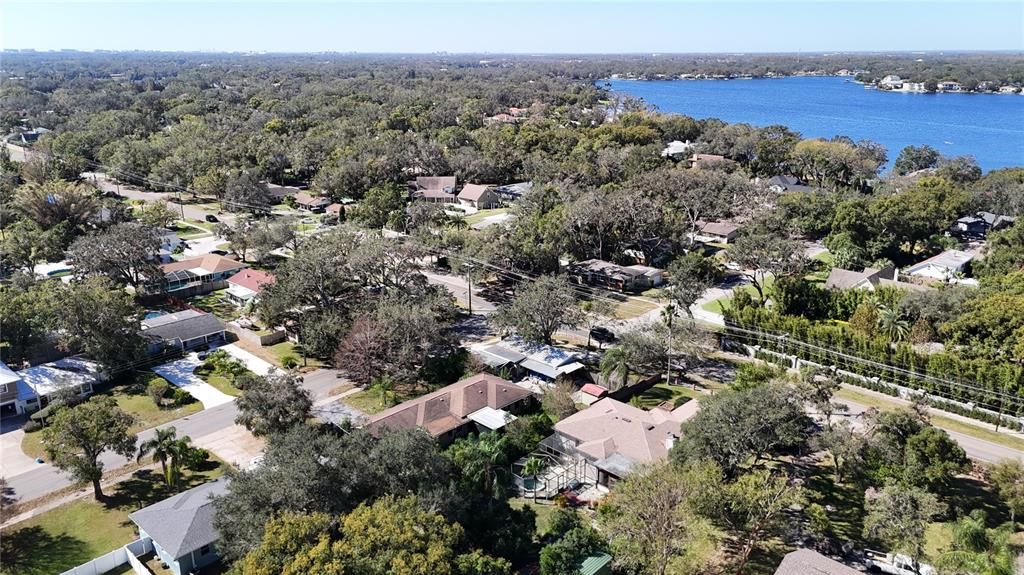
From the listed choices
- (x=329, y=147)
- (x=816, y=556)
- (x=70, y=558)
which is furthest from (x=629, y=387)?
(x=329, y=147)

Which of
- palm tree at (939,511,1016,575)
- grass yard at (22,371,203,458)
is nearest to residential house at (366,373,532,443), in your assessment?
grass yard at (22,371,203,458)

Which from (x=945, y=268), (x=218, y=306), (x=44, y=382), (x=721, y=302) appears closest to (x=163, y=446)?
(x=44, y=382)

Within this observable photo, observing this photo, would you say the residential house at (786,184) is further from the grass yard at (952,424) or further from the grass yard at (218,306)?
the grass yard at (218,306)

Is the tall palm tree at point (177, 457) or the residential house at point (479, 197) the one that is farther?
the residential house at point (479, 197)

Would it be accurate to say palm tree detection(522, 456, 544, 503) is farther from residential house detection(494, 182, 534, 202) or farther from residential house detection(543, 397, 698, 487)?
residential house detection(494, 182, 534, 202)

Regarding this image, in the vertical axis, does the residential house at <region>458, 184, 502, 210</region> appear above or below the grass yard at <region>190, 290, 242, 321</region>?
above

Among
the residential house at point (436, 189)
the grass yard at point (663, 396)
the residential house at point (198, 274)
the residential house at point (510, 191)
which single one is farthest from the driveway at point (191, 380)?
the residential house at point (510, 191)
